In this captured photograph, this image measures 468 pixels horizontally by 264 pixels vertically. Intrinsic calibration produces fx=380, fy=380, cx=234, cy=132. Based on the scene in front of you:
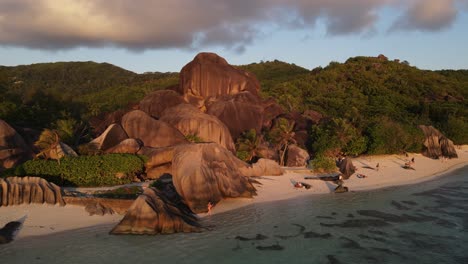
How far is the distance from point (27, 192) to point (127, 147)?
11.5 m

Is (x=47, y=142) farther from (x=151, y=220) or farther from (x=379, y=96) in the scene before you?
(x=379, y=96)

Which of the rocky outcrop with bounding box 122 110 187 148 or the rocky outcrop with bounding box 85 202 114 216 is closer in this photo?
the rocky outcrop with bounding box 85 202 114 216

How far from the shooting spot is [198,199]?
23656 mm

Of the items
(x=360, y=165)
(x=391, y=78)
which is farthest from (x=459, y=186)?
(x=391, y=78)

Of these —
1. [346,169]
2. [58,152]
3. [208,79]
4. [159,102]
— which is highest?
[208,79]

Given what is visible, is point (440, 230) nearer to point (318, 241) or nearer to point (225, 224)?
point (318, 241)

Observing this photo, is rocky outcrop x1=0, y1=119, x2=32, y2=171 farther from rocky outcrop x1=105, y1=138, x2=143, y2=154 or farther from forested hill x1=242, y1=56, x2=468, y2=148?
forested hill x1=242, y1=56, x2=468, y2=148

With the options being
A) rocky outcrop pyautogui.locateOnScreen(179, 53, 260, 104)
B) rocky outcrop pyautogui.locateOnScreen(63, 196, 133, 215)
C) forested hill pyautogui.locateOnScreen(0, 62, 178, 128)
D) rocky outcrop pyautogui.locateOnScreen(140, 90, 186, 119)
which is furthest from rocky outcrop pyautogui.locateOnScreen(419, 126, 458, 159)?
forested hill pyautogui.locateOnScreen(0, 62, 178, 128)

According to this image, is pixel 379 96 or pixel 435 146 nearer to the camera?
pixel 435 146

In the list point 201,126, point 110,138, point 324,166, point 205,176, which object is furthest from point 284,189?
point 110,138

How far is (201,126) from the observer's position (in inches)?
1545

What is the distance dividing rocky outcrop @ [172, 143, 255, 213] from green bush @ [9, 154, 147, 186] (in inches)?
243

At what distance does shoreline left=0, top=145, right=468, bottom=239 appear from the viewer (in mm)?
20062

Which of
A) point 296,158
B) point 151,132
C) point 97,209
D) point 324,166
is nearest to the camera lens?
point 97,209
